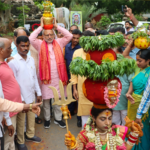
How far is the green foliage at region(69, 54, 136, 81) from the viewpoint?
1.75 metres

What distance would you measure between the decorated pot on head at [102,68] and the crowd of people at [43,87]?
30.5 inches

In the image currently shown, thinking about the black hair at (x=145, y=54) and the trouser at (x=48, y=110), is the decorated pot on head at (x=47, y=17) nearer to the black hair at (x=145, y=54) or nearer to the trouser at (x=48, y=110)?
the trouser at (x=48, y=110)

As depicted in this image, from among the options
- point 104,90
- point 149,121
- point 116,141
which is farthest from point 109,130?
point 149,121

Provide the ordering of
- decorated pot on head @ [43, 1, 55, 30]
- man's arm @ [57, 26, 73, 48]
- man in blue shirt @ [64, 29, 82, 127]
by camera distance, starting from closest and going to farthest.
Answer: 1. decorated pot on head @ [43, 1, 55, 30]
2. man's arm @ [57, 26, 73, 48]
3. man in blue shirt @ [64, 29, 82, 127]

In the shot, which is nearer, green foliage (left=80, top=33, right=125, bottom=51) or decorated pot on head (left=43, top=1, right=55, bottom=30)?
green foliage (left=80, top=33, right=125, bottom=51)

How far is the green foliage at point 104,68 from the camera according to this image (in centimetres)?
175

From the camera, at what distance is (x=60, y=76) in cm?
404

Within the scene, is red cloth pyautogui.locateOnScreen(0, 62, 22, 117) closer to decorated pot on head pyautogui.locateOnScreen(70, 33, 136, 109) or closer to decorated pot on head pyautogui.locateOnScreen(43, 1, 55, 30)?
decorated pot on head pyautogui.locateOnScreen(70, 33, 136, 109)

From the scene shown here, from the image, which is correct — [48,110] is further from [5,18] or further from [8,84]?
[5,18]

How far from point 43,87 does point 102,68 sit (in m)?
2.53

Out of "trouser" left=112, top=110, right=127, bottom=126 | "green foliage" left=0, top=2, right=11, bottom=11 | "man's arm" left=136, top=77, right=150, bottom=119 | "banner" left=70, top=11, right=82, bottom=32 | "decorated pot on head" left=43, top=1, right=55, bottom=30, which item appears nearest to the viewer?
"man's arm" left=136, top=77, right=150, bottom=119

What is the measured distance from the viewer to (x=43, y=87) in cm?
408

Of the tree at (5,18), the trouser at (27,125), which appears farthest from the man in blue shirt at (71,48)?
the tree at (5,18)

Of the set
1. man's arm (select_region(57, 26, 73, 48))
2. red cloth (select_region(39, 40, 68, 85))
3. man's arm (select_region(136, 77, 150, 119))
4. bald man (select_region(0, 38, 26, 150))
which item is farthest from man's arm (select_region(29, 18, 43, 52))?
man's arm (select_region(136, 77, 150, 119))
